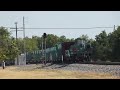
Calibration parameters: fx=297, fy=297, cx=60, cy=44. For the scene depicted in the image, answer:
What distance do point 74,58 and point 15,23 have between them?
44363 millimetres

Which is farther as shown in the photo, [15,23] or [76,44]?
A: [15,23]

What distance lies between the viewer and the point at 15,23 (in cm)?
8794

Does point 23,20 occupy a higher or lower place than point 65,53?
higher
